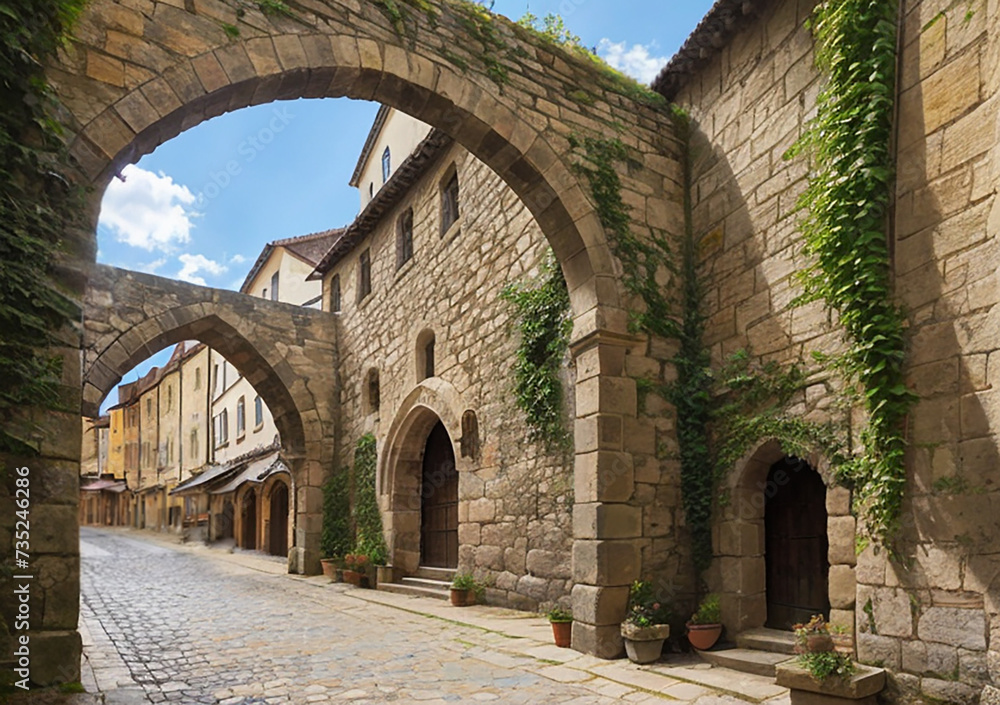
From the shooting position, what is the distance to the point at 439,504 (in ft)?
34.5

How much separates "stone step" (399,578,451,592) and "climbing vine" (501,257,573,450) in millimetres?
2927

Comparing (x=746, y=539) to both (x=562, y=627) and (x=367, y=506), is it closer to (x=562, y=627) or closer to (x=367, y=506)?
(x=562, y=627)

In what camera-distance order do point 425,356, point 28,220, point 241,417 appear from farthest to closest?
point 241,417 → point 425,356 → point 28,220

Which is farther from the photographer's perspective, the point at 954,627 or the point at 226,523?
the point at 226,523

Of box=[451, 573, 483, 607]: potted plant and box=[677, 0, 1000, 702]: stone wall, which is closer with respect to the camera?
box=[677, 0, 1000, 702]: stone wall

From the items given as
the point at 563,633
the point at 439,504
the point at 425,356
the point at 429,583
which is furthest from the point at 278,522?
the point at 563,633

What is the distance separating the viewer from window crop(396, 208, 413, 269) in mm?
11586

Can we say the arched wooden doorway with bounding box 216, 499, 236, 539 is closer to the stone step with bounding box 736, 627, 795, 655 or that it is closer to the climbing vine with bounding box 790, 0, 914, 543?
the stone step with bounding box 736, 627, 795, 655

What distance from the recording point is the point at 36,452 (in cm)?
335

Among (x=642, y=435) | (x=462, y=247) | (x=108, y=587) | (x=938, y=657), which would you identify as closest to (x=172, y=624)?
(x=108, y=587)

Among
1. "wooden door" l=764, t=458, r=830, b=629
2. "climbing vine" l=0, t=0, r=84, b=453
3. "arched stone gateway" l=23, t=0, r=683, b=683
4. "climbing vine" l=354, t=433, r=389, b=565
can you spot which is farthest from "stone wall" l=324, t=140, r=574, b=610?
"climbing vine" l=0, t=0, r=84, b=453

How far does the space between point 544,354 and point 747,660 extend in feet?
11.2

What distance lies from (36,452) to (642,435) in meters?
4.09

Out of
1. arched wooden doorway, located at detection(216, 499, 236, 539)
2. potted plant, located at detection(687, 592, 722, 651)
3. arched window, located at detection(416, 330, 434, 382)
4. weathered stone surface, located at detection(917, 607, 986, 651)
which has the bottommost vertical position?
arched wooden doorway, located at detection(216, 499, 236, 539)
